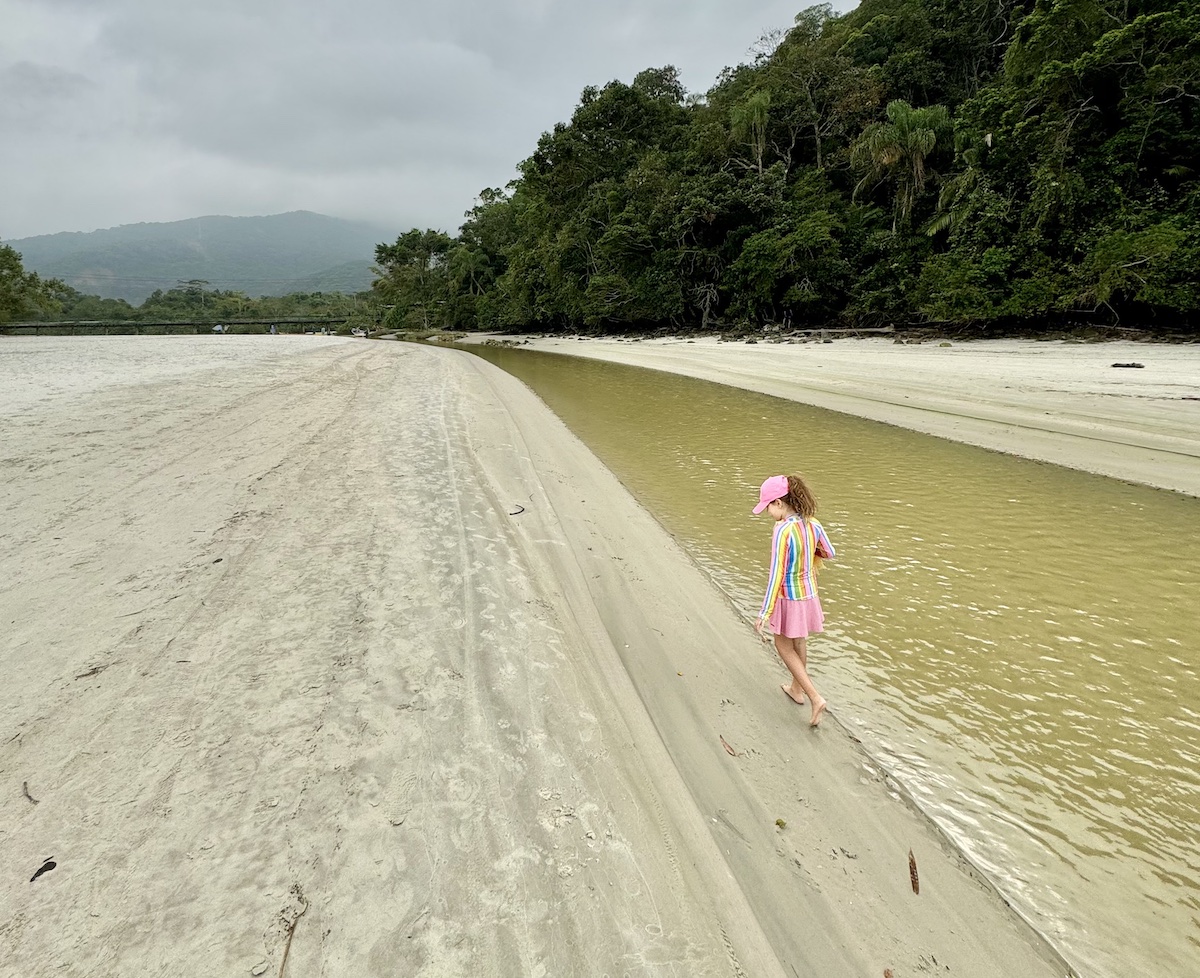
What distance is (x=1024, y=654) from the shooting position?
13.0ft

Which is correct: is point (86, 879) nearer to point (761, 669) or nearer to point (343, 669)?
point (343, 669)

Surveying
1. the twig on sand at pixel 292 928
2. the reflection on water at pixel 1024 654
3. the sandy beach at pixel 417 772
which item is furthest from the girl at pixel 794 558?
the twig on sand at pixel 292 928

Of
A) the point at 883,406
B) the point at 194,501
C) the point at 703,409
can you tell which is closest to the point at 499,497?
the point at 194,501

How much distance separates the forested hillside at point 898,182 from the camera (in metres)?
14.7

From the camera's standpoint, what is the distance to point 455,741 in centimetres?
288

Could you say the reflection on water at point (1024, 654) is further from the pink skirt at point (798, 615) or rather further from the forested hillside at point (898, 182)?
the forested hillside at point (898, 182)

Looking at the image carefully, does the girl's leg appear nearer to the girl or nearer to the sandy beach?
the girl

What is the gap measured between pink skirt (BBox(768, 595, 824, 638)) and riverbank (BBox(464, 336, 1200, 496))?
25.1 ft

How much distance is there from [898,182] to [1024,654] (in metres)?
26.8

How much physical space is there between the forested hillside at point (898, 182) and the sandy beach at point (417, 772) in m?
18.7

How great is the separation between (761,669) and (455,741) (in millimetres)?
2240

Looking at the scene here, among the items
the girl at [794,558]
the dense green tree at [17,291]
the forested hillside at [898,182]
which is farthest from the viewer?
the dense green tree at [17,291]

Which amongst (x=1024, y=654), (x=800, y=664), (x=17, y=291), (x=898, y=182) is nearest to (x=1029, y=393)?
(x=1024, y=654)

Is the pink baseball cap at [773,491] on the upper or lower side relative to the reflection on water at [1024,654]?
upper
